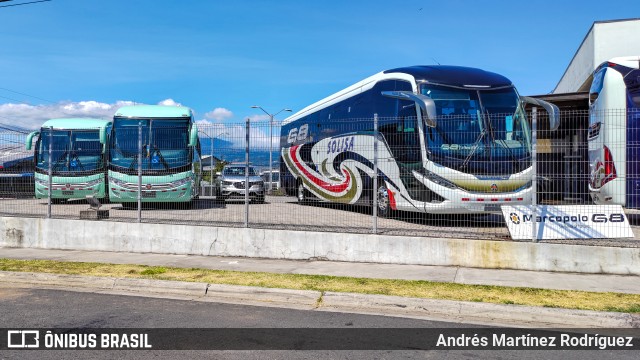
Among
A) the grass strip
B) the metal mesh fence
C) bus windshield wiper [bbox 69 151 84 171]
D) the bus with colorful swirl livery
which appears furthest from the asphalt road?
bus windshield wiper [bbox 69 151 84 171]

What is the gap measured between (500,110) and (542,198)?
3213mm

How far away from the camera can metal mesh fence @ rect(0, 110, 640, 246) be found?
988cm

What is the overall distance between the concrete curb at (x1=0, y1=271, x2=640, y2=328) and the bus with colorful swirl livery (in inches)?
128

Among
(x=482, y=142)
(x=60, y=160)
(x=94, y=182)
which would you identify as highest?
(x=482, y=142)

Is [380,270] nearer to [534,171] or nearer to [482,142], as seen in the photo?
[534,171]

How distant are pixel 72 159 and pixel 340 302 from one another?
1162cm

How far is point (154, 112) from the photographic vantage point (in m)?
17.4

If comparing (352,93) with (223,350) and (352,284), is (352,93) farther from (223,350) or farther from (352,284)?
(223,350)

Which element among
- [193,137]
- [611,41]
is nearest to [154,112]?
[193,137]

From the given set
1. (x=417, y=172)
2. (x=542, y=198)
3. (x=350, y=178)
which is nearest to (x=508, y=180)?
(x=542, y=198)

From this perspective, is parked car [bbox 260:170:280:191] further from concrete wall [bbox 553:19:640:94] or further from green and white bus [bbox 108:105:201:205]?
concrete wall [bbox 553:19:640:94]

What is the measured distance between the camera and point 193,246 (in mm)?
11180

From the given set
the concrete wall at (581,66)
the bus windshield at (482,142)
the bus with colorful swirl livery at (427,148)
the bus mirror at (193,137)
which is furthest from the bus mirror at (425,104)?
the concrete wall at (581,66)

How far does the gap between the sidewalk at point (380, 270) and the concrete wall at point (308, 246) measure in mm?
202
